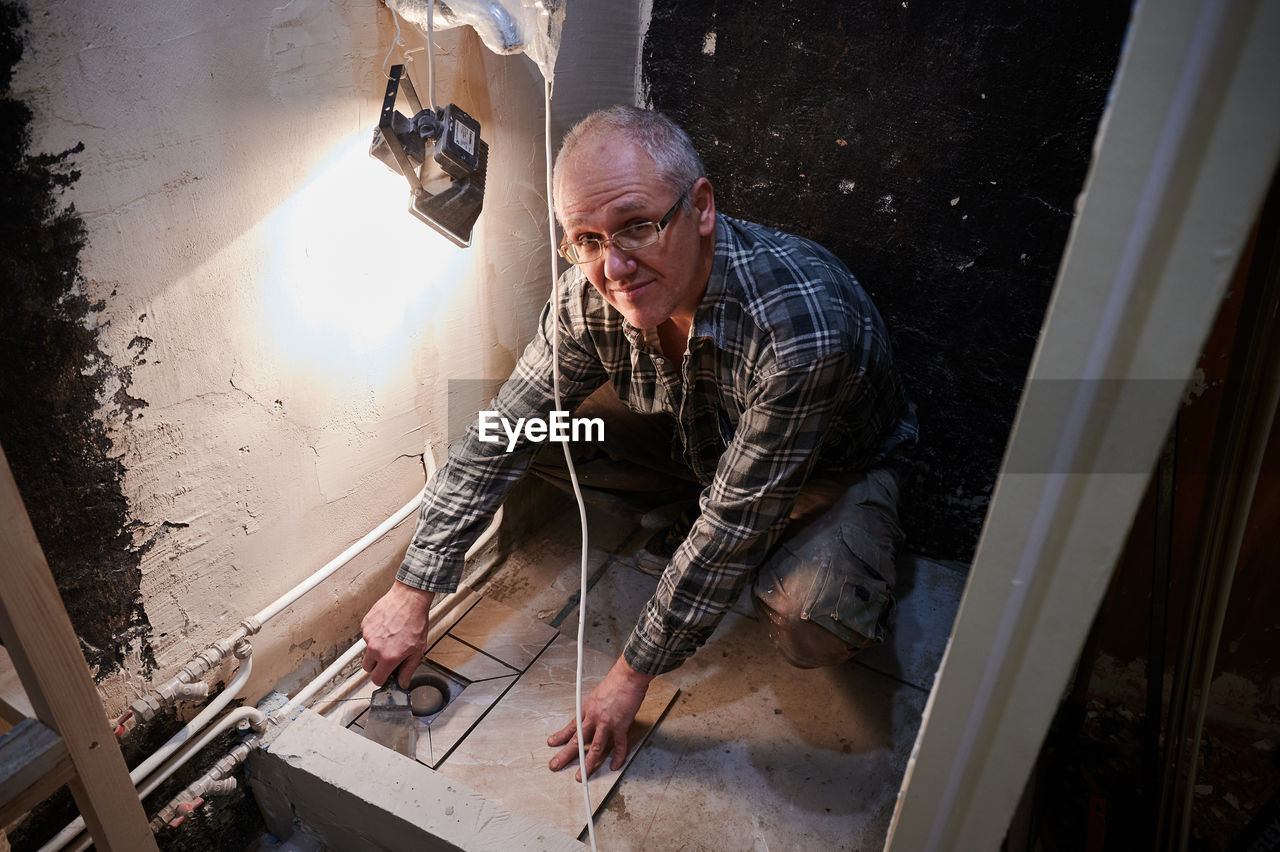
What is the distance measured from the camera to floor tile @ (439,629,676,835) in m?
1.34

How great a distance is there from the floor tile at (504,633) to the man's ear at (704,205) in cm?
98

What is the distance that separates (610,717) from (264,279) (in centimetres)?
97

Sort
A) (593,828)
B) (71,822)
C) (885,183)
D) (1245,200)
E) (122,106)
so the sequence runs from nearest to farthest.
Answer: (1245,200), (122,106), (71,822), (593,828), (885,183)

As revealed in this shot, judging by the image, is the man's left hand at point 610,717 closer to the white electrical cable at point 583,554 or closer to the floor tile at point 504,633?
the white electrical cable at point 583,554

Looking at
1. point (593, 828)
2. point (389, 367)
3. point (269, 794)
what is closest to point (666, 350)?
point (389, 367)

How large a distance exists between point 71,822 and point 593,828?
0.81 metres

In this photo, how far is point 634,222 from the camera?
1.19m

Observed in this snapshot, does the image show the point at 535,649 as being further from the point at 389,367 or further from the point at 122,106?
the point at 122,106

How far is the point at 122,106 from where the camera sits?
2.96 ft

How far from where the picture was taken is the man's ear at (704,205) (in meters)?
1.26

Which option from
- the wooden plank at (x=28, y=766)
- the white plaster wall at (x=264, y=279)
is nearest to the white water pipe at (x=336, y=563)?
the white plaster wall at (x=264, y=279)

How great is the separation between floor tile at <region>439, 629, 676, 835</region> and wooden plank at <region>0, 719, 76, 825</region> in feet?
2.40

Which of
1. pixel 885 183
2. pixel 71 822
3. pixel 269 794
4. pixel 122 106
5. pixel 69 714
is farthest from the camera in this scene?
pixel 885 183

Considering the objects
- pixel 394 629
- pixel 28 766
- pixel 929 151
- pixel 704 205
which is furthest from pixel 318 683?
pixel 929 151
